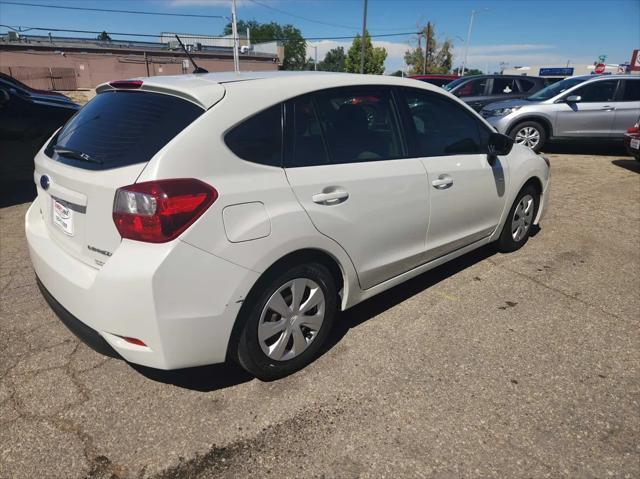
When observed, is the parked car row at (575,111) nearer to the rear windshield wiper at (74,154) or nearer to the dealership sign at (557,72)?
the rear windshield wiper at (74,154)

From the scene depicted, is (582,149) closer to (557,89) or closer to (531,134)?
(557,89)

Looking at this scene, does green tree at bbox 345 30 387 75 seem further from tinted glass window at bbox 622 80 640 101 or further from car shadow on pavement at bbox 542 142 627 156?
tinted glass window at bbox 622 80 640 101

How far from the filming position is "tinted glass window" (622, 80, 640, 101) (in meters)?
9.06

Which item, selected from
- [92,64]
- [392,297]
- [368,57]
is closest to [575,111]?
[392,297]

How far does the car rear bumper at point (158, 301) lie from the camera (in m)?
1.93

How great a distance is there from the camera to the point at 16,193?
652 centimetres

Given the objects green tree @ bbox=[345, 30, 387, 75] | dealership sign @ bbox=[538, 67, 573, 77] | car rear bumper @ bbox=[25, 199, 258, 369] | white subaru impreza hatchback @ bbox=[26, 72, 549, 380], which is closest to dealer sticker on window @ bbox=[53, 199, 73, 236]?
white subaru impreza hatchback @ bbox=[26, 72, 549, 380]

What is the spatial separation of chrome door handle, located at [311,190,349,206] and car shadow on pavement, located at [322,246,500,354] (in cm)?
98

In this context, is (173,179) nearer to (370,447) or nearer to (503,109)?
(370,447)

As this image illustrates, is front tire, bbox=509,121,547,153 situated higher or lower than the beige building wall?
lower

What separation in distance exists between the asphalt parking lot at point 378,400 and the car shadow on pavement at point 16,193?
3054 millimetres

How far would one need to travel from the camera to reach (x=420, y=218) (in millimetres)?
3064

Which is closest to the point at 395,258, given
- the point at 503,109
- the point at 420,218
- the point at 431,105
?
the point at 420,218

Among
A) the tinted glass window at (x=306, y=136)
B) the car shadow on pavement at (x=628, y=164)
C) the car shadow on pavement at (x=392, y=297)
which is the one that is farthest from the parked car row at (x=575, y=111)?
the tinted glass window at (x=306, y=136)
